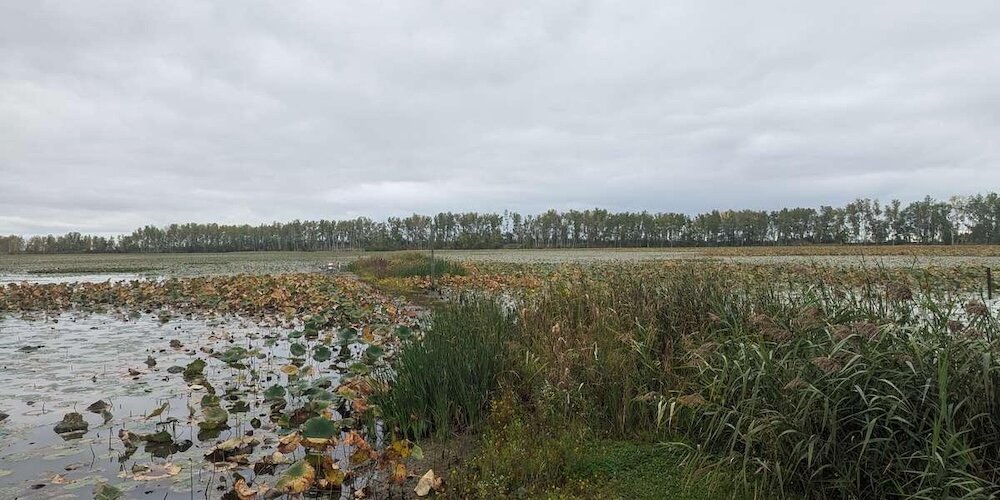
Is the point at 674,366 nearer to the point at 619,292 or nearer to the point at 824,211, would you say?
the point at 619,292

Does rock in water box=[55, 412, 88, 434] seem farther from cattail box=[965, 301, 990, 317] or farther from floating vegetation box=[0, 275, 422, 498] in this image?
cattail box=[965, 301, 990, 317]

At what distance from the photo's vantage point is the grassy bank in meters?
3.27

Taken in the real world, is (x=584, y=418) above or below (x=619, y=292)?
below

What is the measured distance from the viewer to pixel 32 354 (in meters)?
9.19

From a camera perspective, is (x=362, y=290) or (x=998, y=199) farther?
(x=998, y=199)

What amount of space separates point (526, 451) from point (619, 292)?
3500 mm

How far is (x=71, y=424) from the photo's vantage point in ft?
17.3

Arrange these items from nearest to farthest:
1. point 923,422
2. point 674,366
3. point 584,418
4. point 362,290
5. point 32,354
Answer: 1. point 923,422
2. point 584,418
3. point 674,366
4. point 32,354
5. point 362,290

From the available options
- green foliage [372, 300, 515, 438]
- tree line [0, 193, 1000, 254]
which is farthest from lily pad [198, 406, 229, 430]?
tree line [0, 193, 1000, 254]

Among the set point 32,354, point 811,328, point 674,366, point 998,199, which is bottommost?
point 32,354

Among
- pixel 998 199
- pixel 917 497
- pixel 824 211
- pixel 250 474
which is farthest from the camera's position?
pixel 824 211

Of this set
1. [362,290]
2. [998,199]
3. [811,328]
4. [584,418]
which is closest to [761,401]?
[811,328]

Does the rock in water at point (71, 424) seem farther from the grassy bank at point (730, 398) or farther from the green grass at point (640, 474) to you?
the green grass at point (640, 474)

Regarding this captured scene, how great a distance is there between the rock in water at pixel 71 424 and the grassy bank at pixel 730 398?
3.06m
